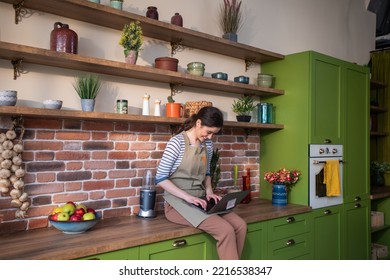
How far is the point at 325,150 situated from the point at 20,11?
106 inches

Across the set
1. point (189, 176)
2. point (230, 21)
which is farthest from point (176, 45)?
point (189, 176)

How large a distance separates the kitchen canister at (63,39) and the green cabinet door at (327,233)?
2393mm

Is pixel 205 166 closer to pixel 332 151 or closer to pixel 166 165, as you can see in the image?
pixel 166 165

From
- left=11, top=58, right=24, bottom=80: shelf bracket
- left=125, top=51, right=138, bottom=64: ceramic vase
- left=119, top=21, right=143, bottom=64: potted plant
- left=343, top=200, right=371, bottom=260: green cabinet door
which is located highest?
left=119, top=21, right=143, bottom=64: potted plant

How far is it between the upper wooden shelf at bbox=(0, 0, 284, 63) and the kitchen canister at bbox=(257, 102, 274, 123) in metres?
0.46

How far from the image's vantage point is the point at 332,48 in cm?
462

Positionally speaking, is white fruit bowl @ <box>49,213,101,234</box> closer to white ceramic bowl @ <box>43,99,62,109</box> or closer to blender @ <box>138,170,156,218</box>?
blender @ <box>138,170,156,218</box>

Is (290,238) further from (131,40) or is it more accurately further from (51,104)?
(51,104)

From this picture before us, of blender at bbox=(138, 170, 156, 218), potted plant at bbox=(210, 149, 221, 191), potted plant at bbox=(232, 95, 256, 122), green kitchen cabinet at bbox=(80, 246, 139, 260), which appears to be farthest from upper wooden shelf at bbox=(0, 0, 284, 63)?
green kitchen cabinet at bbox=(80, 246, 139, 260)

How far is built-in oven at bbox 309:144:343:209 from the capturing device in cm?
327

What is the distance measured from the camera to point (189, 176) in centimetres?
252

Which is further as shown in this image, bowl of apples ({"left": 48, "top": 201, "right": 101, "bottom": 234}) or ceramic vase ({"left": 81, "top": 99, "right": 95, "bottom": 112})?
ceramic vase ({"left": 81, "top": 99, "right": 95, "bottom": 112})

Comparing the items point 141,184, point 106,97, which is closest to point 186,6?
point 106,97

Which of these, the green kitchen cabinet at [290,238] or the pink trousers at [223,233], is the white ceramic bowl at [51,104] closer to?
the pink trousers at [223,233]
